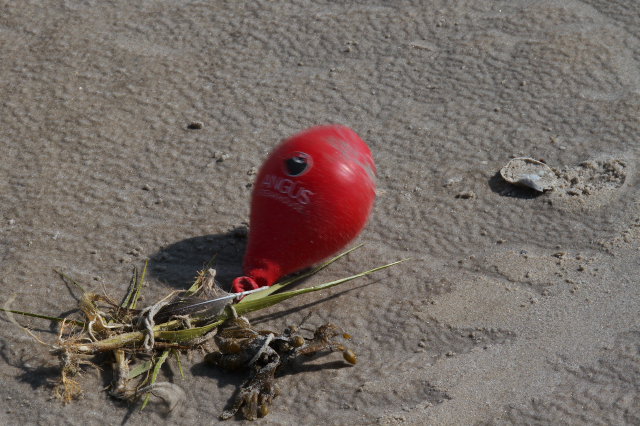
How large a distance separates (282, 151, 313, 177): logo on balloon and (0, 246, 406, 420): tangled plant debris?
1.56 feet

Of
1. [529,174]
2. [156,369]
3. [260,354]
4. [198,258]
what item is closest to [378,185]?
[529,174]

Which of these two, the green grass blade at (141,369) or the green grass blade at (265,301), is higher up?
the green grass blade at (265,301)

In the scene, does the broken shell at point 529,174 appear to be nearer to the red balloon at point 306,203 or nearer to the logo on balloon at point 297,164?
the red balloon at point 306,203

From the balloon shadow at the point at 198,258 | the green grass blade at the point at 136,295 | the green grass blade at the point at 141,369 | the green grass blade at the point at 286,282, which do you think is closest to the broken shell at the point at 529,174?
the green grass blade at the point at 286,282

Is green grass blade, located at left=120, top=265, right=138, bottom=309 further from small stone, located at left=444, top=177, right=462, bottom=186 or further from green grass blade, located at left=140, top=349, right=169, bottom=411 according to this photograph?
small stone, located at left=444, top=177, right=462, bottom=186

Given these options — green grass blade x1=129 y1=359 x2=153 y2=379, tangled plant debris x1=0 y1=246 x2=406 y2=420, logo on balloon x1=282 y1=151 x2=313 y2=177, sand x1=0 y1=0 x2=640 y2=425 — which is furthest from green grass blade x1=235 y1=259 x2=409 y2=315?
logo on balloon x1=282 y1=151 x2=313 y2=177

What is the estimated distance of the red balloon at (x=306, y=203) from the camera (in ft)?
8.45

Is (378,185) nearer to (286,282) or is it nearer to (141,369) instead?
(286,282)

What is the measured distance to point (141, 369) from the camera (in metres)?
2.47

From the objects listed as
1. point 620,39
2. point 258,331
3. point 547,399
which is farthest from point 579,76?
point 258,331

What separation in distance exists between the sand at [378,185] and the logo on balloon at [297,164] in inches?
22.9

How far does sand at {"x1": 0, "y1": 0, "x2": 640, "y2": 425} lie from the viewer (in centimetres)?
249

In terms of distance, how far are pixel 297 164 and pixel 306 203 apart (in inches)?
6.2

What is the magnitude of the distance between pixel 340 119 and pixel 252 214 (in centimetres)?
114
